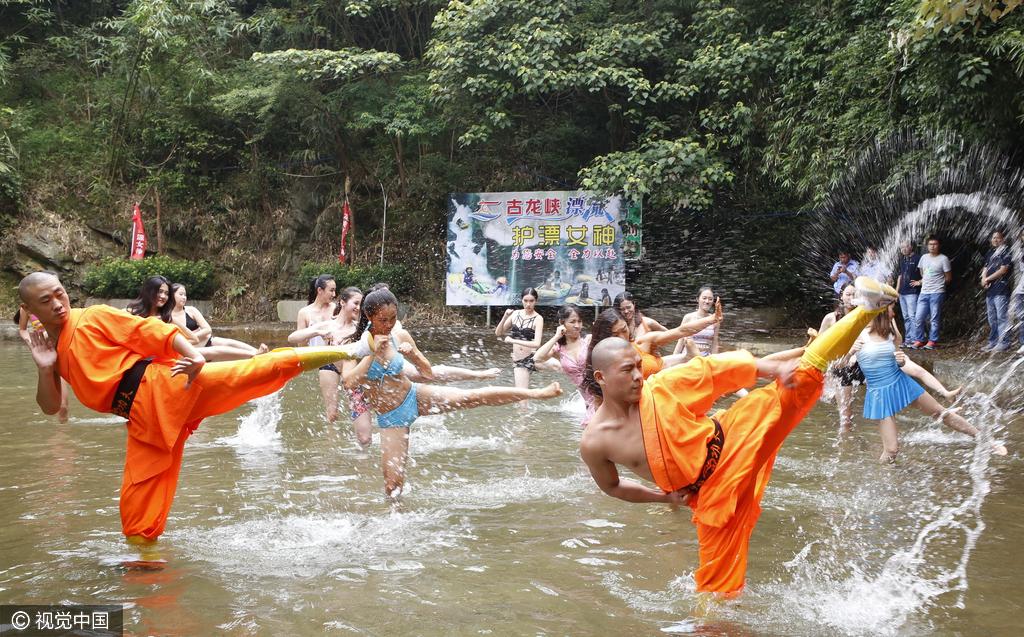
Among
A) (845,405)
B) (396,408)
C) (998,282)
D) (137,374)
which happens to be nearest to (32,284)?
(137,374)

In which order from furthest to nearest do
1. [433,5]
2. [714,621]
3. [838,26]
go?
[433,5] < [838,26] < [714,621]

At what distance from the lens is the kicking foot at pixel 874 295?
3998 mm

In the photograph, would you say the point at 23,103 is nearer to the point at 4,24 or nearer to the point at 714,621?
the point at 4,24

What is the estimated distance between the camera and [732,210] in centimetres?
1886

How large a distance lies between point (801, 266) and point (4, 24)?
903 inches

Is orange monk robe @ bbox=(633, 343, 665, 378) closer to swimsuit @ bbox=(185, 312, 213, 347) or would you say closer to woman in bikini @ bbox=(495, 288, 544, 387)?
woman in bikini @ bbox=(495, 288, 544, 387)

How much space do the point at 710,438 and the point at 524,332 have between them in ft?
22.0

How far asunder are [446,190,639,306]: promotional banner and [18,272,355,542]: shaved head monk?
43.0ft

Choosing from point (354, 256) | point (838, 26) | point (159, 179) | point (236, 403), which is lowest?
point (236, 403)

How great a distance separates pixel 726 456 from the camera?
4168 mm

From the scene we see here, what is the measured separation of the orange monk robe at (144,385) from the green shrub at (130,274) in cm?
1539

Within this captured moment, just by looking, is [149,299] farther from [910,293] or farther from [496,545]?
[910,293]

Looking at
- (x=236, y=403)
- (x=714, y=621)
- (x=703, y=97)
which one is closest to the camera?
(x=714, y=621)

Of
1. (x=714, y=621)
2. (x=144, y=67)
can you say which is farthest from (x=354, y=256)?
(x=714, y=621)
